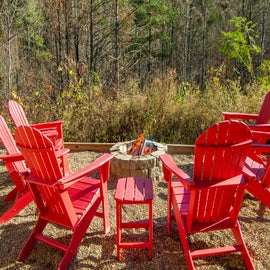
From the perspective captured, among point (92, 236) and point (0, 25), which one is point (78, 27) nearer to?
point (0, 25)

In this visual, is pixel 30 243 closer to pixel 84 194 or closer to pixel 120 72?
pixel 84 194

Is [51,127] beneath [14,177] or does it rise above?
above

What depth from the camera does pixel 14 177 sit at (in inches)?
105

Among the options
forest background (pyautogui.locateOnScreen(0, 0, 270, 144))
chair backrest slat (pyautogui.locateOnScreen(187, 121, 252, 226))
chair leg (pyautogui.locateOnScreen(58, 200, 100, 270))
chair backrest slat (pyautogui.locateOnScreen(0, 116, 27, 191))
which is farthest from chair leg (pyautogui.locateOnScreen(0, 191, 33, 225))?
forest background (pyautogui.locateOnScreen(0, 0, 270, 144))

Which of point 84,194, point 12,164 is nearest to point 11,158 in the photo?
point 12,164

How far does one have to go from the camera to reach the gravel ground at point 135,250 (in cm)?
204

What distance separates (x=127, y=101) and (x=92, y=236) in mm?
3010

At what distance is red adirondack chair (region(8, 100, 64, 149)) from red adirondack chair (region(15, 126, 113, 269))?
120 cm

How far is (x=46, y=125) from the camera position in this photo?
3.49 meters

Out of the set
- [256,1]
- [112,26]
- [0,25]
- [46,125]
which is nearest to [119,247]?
[46,125]

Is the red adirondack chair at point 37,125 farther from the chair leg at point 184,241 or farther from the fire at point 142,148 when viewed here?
the chair leg at point 184,241

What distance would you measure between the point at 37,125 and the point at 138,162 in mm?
1361

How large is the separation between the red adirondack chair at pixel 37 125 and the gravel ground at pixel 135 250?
921mm

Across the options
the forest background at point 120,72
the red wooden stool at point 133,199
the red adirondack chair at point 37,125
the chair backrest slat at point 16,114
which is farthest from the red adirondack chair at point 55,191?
the forest background at point 120,72
